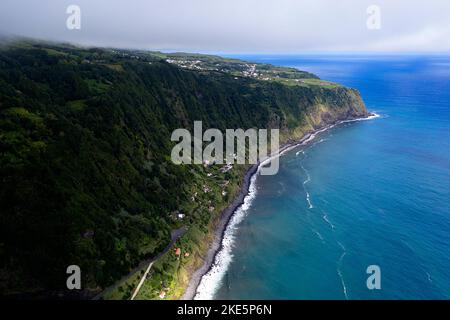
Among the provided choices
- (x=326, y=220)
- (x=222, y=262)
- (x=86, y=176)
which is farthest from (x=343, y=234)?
(x=86, y=176)

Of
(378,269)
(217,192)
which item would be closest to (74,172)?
(217,192)

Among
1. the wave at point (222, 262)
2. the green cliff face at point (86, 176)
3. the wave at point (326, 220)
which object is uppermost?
the green cliff face at point (86, 176)

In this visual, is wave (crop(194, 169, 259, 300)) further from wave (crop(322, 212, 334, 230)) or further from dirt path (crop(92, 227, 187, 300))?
wave (crop(322, 212, 334, 230))

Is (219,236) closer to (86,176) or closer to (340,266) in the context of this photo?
(340,266)

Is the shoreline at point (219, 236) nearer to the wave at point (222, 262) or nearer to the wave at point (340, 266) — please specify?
the wave at point (222, 262)

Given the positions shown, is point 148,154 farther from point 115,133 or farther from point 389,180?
point 389,180

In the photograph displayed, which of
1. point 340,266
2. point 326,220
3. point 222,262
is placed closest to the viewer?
point 340,266

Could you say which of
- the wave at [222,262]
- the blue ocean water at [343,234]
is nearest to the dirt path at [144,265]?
the wave at [222,262]

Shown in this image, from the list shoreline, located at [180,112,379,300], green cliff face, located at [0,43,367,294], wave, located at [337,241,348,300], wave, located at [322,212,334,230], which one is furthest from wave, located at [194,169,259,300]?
wave, located at [337,241,348,300]
